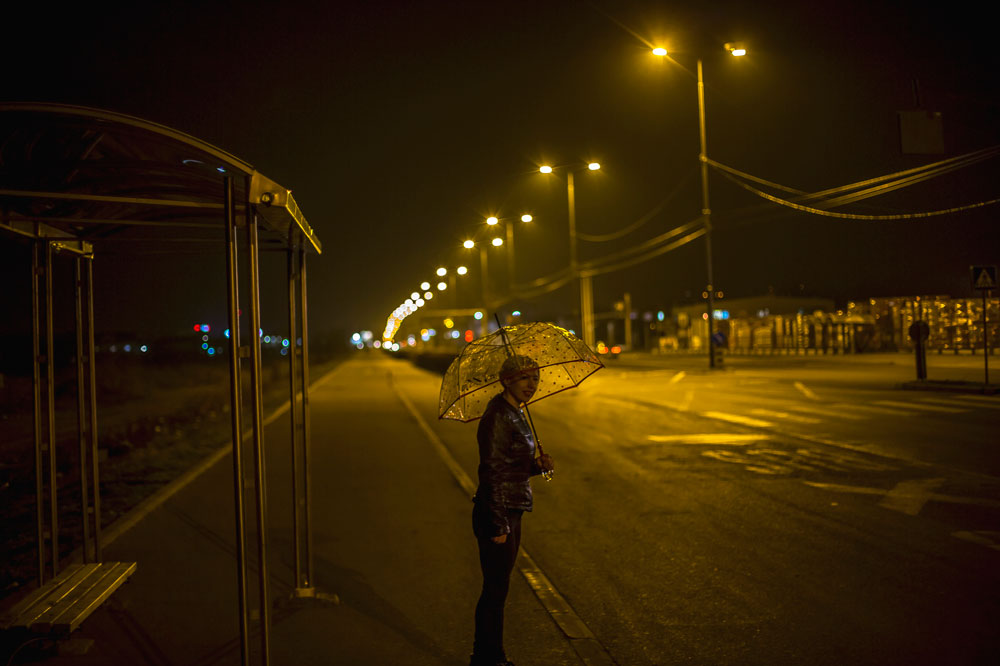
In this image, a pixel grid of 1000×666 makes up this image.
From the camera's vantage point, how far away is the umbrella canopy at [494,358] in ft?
17.0

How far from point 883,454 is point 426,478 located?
642cm

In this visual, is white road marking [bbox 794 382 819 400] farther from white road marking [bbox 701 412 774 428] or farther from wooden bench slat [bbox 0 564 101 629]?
wooden bench slat [bbox 0 564 101 629]

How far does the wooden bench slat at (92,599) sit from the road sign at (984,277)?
68.3 ft

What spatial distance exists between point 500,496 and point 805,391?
22134 mm

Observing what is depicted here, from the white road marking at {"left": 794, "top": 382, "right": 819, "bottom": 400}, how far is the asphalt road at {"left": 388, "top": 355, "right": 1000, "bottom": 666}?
544 centimetres

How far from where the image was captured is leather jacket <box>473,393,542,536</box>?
15.5 feet

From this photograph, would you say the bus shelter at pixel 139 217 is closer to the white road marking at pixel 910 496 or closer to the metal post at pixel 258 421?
the metal post at pixel 258 421

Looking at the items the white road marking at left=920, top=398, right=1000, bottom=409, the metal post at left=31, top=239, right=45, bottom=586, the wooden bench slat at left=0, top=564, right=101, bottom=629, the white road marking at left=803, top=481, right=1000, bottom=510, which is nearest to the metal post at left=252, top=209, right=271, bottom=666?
the wooden bench slat at left=0, top=564, right=101, bottom=629

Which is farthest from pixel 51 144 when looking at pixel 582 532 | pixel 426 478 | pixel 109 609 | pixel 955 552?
pixel 426 478

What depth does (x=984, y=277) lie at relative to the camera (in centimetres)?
2150

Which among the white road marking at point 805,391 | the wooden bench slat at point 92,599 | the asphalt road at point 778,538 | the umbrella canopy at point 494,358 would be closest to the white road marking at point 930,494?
the asphalt road at point 778,538

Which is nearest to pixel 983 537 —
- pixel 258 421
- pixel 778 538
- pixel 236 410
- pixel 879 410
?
pixel 778 538

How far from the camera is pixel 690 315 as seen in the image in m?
85.1

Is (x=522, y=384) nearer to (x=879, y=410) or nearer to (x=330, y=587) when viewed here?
(x=330, y=587)
